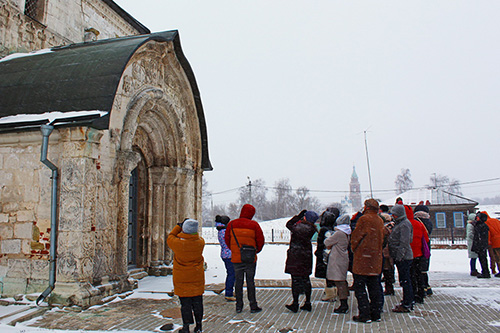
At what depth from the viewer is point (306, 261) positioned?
551 cm

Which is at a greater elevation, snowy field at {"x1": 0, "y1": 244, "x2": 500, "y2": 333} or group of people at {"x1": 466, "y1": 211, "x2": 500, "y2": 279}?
group of people at {"x1": 466, "y1": 211, "x2": 500, "y2": 279}

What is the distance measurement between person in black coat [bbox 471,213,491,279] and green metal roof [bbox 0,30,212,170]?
316 inches

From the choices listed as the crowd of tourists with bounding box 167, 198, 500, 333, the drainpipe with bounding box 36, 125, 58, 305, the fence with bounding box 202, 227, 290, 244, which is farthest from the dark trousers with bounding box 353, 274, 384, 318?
the fence with bounding box 202, 227, 290, 244

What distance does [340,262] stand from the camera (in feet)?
18.1

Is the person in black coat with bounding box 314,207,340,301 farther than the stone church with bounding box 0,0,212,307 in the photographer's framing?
No

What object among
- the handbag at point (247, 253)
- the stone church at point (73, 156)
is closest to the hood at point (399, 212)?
the handbag at point (247, 253)

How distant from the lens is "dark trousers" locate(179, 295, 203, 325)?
464 cm

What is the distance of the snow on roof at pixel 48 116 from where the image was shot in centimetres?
623

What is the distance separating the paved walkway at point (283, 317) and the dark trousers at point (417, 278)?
0.58 ft

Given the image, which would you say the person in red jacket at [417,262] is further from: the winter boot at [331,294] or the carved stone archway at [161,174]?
the carved stone archway at [161,174]

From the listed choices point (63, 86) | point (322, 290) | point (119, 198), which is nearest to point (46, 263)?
point (119, 198)

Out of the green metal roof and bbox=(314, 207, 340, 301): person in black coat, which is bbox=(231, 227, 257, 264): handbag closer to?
bbox=(314, 207, 340, 301): person in black coat

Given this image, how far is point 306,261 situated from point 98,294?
3.35 meters

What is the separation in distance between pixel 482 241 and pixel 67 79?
9.06 meters
